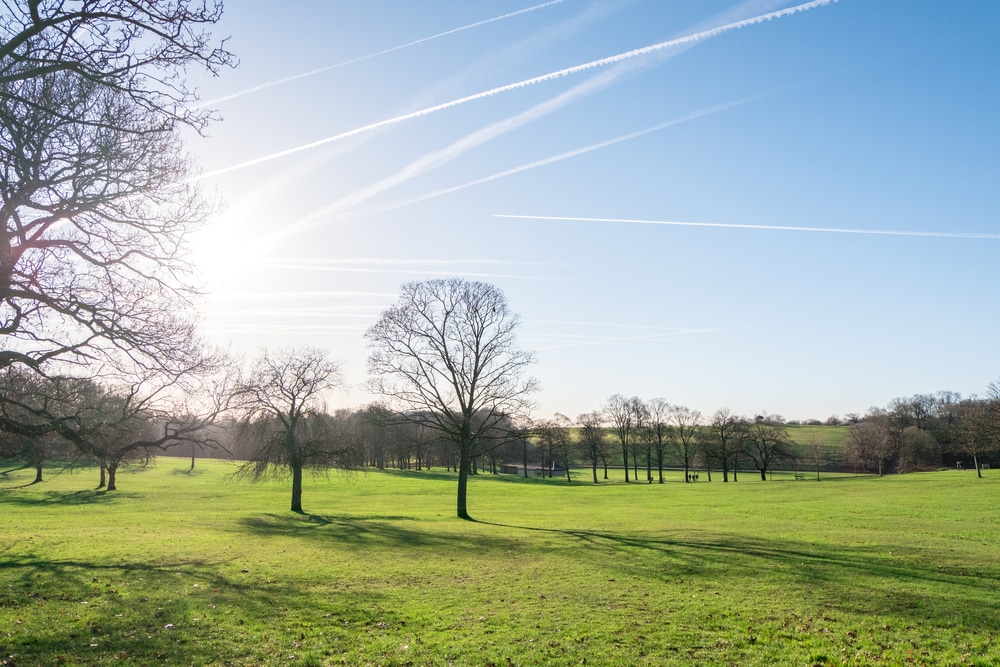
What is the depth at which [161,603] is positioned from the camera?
13047 mm

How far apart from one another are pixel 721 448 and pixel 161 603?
102643 mm

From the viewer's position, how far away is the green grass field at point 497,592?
1017cm

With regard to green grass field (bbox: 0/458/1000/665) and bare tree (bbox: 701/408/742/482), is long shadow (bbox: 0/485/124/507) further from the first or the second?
bare tree (bbox: 701/408/742/482)

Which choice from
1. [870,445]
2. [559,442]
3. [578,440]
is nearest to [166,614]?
[559,442]

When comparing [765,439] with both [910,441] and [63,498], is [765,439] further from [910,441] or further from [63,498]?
[63,498]

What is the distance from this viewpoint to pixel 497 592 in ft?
50.5

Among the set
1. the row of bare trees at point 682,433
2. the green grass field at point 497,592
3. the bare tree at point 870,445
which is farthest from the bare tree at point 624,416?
the green grass field at point 497,592

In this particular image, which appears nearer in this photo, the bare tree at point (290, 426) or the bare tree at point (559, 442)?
the bare tree at point (290, 426)

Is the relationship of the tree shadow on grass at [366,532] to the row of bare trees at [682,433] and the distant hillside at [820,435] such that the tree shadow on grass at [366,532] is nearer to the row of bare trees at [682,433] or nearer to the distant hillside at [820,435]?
the row of bare trees at [682,433]

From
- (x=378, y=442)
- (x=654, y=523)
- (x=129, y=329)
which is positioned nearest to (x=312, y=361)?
(x=654, y=523)

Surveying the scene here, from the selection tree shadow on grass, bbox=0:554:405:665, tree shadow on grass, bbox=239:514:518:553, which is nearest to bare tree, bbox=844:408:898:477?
tree shadow on grass, bbox=239:514:518:553

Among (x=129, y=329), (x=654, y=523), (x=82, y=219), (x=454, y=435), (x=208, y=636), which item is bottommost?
(x=654, y=523)

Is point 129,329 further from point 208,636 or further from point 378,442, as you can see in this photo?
point 378,442

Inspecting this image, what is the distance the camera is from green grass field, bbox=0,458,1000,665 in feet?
33.4
